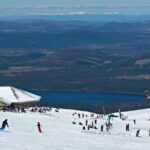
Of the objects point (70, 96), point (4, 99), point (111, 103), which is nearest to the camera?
point (4, 99)

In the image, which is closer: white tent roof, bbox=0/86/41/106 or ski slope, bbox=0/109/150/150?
ski slope, bbox=0/109/150/150

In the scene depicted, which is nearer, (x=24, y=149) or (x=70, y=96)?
(x=24, y=149)

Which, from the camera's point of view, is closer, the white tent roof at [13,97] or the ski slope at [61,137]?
the ski slope at [61,137]

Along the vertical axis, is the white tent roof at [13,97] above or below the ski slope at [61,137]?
above

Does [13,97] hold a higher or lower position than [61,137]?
higher

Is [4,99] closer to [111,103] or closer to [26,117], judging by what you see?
[26,117]

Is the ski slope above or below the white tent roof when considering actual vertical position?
below

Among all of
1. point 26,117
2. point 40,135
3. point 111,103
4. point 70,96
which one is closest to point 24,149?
point 40,135

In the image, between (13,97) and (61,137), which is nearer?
(61,137)
